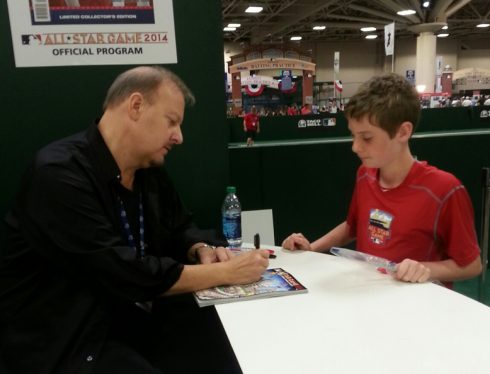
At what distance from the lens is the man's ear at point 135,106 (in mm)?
1434

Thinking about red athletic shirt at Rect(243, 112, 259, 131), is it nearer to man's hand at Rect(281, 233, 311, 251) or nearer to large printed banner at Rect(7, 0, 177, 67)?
large printed banner at Rect(7, 0, 177, 67)

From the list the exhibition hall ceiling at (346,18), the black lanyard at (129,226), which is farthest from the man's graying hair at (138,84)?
the exhibition hall ceiling at (346,18)

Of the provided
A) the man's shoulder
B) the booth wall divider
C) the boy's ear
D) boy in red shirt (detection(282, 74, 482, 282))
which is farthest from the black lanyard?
the boy's ear

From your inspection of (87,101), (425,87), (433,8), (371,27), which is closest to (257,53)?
(425,87)

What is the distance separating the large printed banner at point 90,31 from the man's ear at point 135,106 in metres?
0.54

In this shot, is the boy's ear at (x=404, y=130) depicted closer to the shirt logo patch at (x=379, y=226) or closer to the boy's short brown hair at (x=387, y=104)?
the boy's short brown hair at (x=387, y=104)

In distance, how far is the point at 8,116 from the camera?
184cm

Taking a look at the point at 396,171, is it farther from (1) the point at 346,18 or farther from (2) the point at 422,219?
(1) the point at 346,18

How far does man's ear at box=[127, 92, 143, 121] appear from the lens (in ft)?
4.70

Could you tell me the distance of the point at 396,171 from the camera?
164 cm

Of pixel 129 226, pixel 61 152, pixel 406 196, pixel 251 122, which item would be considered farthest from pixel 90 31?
pixel 251 122

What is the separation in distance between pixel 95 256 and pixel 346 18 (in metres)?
15.5

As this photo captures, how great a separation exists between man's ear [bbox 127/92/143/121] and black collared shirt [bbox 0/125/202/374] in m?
0.15

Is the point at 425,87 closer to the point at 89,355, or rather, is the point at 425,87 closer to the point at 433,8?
the point at 433,8
